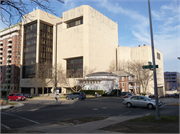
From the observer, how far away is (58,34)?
73250 mm

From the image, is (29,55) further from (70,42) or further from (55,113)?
(55,113)

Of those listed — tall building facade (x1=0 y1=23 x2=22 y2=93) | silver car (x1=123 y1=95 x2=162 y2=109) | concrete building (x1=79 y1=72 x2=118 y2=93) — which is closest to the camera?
silver car (x1=123 y1=95 x2=162 y2=109)

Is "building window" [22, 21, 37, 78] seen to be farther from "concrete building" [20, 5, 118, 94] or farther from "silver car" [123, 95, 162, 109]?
"silver car" [123, 95, 162, 109]

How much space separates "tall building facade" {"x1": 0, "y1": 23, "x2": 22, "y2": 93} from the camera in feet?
250

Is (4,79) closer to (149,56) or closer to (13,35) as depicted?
(13,35)

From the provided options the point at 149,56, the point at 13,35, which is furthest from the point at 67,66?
the point at 149,56

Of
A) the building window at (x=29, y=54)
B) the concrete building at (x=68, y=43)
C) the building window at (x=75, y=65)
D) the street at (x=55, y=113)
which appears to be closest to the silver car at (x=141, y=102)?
the street at (x=55, y=113)

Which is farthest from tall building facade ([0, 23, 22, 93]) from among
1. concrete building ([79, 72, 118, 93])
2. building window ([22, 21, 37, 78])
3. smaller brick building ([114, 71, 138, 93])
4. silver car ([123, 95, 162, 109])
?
silver car ([123, 95, 162, 109])

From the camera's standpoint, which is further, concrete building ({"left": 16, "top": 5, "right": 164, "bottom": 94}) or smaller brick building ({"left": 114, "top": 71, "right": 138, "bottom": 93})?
concrete building ({"left": 16, "top": 5, "right": 164, "bottom": 94})

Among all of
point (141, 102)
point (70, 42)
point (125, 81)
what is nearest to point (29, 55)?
point (70, 42)

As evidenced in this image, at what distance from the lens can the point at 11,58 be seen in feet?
258

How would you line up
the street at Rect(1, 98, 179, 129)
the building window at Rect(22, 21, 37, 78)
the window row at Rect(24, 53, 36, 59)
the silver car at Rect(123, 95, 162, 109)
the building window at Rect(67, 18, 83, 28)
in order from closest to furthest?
the street at Rect(1, 98, 179, 129), the silver car at Rect(123, 95, 162, 109), the building window at Rect(22, 21, 37, 78), the window row at Rect(24, 53, 36, 59), the building window at Rect(67, 18, 83, 28)

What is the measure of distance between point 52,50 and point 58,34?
26.1ft

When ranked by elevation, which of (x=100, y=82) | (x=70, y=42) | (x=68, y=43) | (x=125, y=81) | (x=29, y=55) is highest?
(x=70, y=42)
